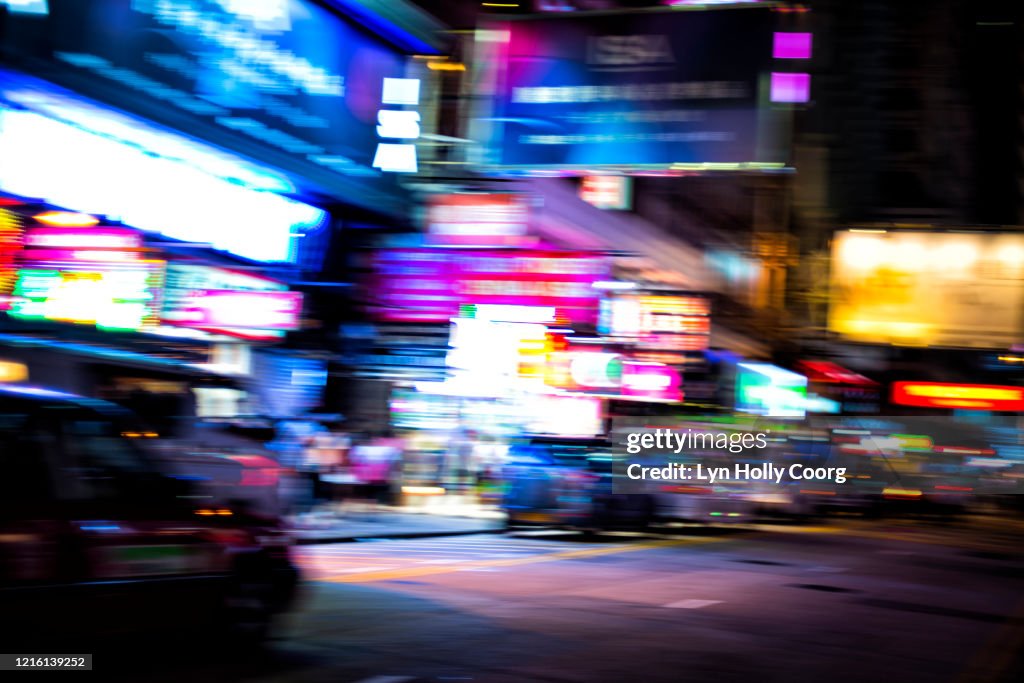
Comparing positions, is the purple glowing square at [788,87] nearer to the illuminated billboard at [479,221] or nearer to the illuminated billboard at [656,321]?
the illuminated billboard at [479,221]

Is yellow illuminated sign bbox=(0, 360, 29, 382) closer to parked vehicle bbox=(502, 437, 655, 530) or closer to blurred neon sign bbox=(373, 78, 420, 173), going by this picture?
blurred neon sign bbox=(373, 78, 420, 173)

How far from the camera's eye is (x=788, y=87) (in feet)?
39.0

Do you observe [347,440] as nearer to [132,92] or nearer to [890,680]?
[132,92]

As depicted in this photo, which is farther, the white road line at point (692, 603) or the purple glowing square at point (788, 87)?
the purple glowing square at point (788, 87)

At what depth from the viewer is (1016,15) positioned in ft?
229

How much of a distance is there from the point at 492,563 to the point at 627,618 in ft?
16.0

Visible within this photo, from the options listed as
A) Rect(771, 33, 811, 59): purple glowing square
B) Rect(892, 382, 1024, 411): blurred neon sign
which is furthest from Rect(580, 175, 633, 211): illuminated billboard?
Rect(771, 33, 811, 59): purple glowing square

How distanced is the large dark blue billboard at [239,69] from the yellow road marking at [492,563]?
639 cm

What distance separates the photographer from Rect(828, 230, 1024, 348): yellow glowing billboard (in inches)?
834

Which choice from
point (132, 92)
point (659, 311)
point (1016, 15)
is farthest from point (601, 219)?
point (1016, 15)

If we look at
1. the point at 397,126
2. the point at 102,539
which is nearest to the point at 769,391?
the point at 397,126

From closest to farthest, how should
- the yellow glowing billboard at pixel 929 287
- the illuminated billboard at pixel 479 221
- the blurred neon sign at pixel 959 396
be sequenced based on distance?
the illuminated billboard at pixel 479 221
the yellow glowing billboard at pixel 929 287
the blurred neon sign at pixel 959 396

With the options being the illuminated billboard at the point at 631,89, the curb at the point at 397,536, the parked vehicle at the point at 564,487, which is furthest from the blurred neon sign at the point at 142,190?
the illuminated billboard at the point at 631,89

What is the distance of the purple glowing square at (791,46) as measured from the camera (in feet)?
39.0
